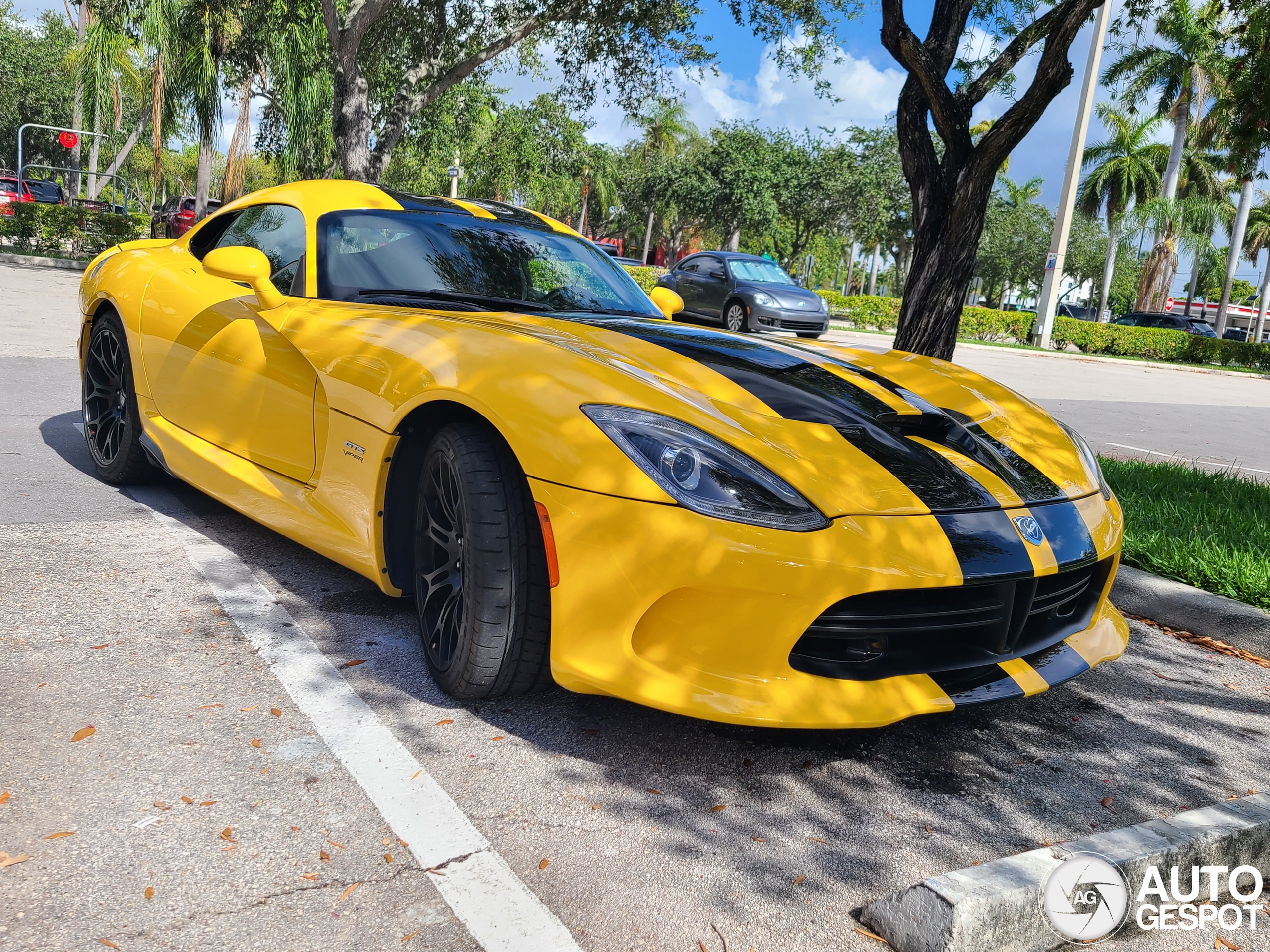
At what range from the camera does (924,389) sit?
3531mm

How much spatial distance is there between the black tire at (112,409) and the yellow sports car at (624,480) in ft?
1.95

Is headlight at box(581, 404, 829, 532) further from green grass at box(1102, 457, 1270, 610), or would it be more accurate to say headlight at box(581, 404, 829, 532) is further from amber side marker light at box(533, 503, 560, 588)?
green grass at box(1102, 457, 1270, 610)

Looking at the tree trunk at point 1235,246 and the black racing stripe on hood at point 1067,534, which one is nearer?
the black racing stripe on hood at point 1067,534

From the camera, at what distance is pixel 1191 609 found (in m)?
4.07

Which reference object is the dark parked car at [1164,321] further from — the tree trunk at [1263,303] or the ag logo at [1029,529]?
the ag logo at [1029,529]

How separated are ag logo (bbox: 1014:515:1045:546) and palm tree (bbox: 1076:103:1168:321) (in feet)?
149

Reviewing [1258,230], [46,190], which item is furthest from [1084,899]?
[1258,230]

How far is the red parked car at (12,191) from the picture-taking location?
29683 mm

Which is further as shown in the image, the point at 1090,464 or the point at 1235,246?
the point at 1235,246

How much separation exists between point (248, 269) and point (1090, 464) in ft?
9.39

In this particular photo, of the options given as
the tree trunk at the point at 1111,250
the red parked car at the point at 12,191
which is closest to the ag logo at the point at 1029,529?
the red parked car at the point at 12,191

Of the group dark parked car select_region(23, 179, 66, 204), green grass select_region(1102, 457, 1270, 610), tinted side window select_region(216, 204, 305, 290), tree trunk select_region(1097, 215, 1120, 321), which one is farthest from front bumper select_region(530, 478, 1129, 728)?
tree trunk select_region(1097, 215, 1120, 321)

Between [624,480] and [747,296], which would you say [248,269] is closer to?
[624,480]

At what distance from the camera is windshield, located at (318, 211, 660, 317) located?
358cm
